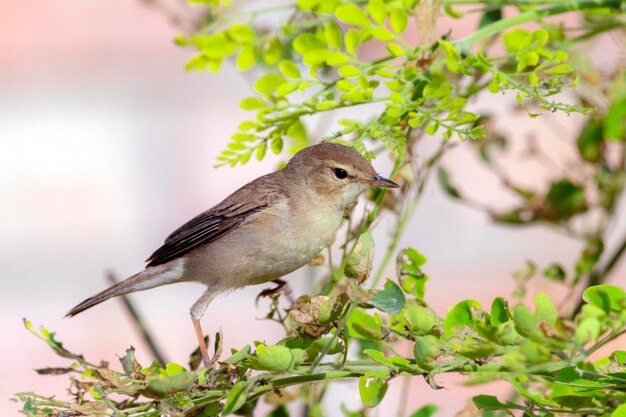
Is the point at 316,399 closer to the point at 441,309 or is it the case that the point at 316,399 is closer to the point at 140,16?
the point at 441,309

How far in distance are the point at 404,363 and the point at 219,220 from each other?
2.64ft

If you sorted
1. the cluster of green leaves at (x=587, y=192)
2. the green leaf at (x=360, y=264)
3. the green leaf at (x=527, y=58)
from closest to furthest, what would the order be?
the green leaf at (x=360, y=264) → the green leaf at (x=527, y=58) → the cluster of green leaves at (x=587, y=192)

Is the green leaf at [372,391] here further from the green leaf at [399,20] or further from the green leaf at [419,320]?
the green leaf at [399,20]

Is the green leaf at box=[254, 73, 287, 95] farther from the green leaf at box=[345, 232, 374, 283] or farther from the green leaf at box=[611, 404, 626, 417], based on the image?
the green leaf at box=[611, 404, 626, 417]

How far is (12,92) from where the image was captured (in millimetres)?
3254

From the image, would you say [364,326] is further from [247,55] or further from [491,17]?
[491,17]

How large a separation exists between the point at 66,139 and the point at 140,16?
495 millimetres

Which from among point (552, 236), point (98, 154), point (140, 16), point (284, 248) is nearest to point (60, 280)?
point (98, 154)

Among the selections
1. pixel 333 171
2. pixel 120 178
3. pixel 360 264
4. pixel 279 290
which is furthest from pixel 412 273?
pixel 120 178

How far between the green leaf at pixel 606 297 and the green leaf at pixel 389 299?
6.3 inches

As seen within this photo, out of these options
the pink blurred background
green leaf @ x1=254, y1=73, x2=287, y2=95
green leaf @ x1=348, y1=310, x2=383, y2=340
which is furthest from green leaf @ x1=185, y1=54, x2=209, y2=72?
the pink blurred background

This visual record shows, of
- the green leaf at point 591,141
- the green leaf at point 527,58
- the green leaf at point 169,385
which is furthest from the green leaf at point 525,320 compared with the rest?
the green leaf at point 591,141

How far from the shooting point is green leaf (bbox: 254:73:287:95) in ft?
3.48

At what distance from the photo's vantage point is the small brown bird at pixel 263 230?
1397 millimetres
